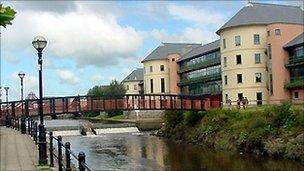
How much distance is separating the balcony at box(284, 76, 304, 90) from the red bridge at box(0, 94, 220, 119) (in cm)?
821

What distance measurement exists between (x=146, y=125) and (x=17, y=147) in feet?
154

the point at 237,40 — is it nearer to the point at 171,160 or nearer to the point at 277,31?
the point at 277,31

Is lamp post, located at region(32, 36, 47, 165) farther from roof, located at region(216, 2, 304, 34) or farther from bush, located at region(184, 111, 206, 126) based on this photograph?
roof, located at region(216, 2, 304, 34)

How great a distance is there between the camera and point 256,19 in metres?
54.1

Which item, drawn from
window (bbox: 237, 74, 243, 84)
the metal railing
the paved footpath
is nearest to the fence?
the metal railing

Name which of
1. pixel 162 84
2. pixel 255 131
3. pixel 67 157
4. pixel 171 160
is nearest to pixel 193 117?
pixel 255 131

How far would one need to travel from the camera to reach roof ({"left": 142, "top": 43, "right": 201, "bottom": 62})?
82.8m

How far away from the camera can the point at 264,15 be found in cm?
5512

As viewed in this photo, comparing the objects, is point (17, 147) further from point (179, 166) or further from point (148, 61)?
point (148, 61)

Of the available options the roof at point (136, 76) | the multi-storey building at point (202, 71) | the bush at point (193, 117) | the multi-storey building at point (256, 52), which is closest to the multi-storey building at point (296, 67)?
the multi-storey building at point (256, 52)

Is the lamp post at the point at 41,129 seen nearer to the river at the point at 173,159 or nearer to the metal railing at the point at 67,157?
the metal railing at the point at 67,157

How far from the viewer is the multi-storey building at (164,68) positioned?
263 feet

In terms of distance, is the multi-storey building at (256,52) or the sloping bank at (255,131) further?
the multi-storey building at (256,52)

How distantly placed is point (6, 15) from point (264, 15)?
54.2 metres
